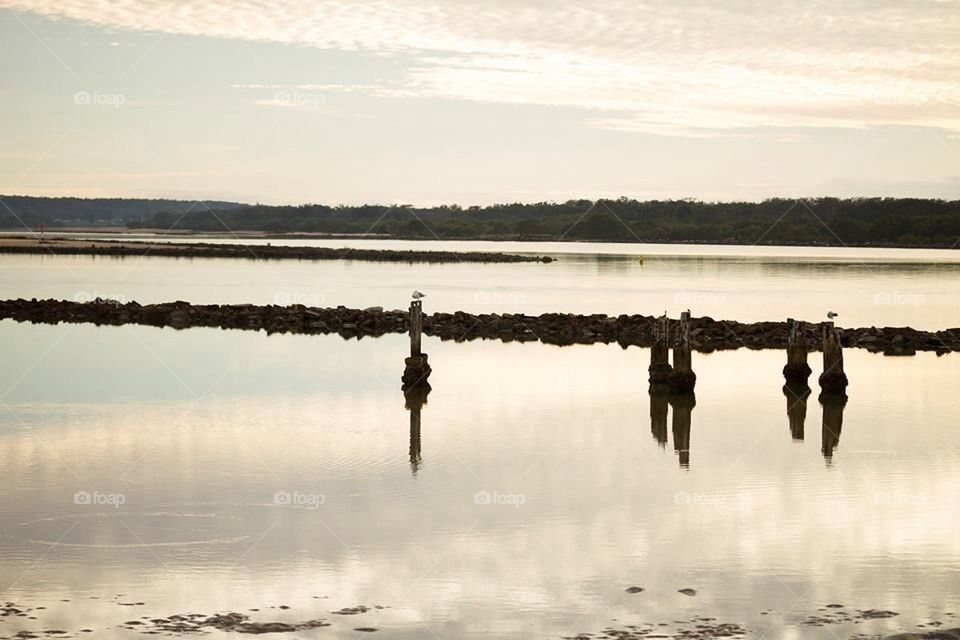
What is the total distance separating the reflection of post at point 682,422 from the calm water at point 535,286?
18756 mm

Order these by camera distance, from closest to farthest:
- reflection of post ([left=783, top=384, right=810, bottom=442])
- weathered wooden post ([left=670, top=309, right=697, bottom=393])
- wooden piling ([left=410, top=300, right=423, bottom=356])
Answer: reflection of post ([left=783, top=384, right=810, bottom=442])
weathered wooden post ([left=670, top=309, right=697, bottom=393])
wooden piling ([left=410, top=300, right=423, bottom=356])

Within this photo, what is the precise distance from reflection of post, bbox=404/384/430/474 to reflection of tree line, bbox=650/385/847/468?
362 cm

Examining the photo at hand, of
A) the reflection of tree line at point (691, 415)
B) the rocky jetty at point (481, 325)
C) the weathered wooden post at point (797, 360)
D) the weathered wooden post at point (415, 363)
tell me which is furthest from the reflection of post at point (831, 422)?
the rocky jetty at point (481, 325)

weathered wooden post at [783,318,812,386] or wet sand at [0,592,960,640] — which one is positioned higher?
weathered wooden post at [783,318,812,386]

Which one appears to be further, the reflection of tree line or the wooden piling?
the wooden piling

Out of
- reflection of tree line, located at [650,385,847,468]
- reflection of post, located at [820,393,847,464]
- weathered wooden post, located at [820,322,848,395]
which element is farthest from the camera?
weathered wooden post, located at [820,322,848,395]

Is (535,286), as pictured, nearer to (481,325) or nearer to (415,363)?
(481,325)

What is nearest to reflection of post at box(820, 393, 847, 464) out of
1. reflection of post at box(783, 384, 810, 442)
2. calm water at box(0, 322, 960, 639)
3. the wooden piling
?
calm water at box(0, 322, 960, 639)

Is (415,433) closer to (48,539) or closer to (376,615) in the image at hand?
(48,539)

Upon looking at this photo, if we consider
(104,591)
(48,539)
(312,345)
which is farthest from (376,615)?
(312,345)

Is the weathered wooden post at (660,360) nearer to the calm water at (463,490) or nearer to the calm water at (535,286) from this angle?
the calm water at (463,490)

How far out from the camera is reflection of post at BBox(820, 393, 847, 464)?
723 inches

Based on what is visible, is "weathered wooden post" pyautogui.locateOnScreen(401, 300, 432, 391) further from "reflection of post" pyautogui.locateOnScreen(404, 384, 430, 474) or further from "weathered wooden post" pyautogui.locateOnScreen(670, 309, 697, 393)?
"weathered wooden post" pyautogui.locateOnScreen(670, 309, 697, 393)

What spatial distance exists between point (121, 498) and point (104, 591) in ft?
12.0
